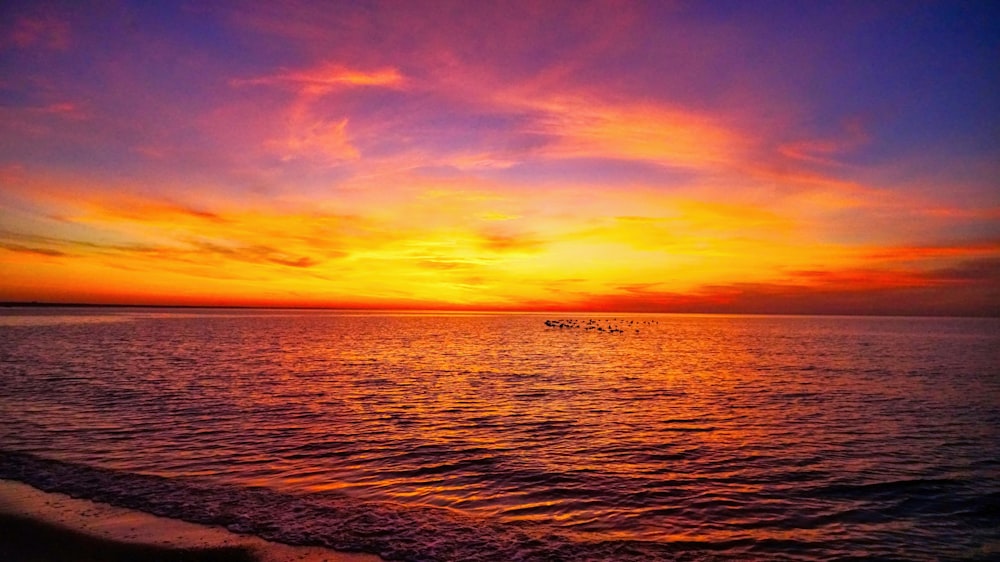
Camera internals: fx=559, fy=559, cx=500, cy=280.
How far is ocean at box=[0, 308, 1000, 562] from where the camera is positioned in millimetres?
13242

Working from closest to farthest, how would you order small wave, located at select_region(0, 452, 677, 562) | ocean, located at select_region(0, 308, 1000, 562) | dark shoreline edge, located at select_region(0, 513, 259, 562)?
dark shoreline edge, located at select_region(0, 513, 259, 562)
small wave, located at select_region(0, 452, 677, 562)
ocean, located at select_region(0, 308, 1000, 562)

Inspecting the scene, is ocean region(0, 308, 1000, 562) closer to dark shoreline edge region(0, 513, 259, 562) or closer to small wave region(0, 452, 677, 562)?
small wave region(0, 452, 677, 562)

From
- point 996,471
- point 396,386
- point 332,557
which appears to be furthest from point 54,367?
point 996,471

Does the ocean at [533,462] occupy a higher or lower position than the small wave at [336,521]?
lower

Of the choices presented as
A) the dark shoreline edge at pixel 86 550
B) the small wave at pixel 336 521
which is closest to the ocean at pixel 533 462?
the small wave at pixel 336 521

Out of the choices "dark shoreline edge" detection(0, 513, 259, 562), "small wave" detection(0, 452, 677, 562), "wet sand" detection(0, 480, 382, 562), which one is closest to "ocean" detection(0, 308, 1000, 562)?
"small wave" detection(0, 452, 677, 562)

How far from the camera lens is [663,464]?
20062 mm

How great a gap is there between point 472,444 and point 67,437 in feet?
52.5

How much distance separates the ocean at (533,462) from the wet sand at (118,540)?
744mm

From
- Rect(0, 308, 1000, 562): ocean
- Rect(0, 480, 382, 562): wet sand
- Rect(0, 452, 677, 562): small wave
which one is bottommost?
Rect(0, 308, 1000, 562): ocean

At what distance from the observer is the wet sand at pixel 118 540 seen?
36.0ft

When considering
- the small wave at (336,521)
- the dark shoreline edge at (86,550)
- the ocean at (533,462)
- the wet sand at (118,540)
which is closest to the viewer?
the dark shoreline edge at (86,550)

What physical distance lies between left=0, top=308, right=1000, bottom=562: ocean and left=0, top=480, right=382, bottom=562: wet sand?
0.74m

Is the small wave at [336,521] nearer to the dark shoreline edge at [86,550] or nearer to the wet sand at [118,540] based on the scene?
the wet sand at [118,540]
